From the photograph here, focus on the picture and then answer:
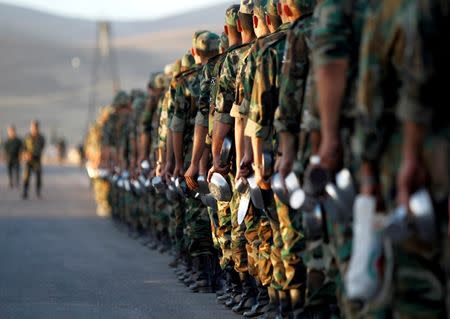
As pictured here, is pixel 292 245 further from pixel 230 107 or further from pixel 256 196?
pixel 230 107

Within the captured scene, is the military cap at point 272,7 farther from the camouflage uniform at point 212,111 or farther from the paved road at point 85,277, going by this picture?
the paved road at point 85,277

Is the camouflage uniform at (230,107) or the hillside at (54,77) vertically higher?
the hillside at (54,77)

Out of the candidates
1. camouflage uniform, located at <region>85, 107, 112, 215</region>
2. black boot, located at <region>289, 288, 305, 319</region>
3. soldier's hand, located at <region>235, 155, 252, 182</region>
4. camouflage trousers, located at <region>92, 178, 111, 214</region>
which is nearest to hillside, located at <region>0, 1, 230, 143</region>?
camouflage uniform, located at <region>85, 107, 112, 215</region>

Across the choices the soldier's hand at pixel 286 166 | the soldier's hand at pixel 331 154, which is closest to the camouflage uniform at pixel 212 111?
the soldier's hand at pixel 286 166

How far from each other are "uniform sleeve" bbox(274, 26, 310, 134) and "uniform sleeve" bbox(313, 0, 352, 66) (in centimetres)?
114

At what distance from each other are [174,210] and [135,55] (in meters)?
161

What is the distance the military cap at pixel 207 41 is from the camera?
12258mm

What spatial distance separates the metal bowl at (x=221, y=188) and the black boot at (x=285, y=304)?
1.58 m

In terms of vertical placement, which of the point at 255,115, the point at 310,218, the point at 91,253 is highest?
the point at 255,115

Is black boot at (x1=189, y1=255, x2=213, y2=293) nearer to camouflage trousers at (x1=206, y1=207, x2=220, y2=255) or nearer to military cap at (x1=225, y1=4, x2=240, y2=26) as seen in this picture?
camouflage trousers at (x1=206, y1=207, x2=220, y2=255)

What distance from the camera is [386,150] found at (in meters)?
5.99

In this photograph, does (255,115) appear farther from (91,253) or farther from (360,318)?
(91,253)

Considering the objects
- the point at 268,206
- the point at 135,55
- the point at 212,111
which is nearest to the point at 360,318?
the point at 268,206

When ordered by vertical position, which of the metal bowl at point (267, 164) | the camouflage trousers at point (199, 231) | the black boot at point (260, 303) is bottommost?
the black boot at point (260, 303)
